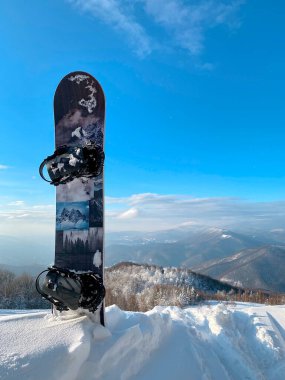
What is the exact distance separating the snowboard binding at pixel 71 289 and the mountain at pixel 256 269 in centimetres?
13064

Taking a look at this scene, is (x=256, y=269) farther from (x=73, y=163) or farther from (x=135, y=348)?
(x=73, y=163)

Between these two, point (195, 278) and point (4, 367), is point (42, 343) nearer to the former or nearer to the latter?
point (4, 367)

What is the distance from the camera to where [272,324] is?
629 cm

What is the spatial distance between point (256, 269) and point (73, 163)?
16162 centimetres

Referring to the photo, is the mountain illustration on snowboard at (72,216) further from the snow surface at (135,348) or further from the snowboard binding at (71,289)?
the snow surface at (135,348)

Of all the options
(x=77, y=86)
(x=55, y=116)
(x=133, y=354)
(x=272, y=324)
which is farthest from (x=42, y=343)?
(x=272, y=324)

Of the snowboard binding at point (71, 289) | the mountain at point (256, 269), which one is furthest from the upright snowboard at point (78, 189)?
the mountain at point (256, 269)

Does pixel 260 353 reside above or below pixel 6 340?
below

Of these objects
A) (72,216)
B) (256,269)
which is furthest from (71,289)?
(256,269)

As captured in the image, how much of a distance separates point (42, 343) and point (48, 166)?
240cm

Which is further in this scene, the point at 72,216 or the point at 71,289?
the point at 72,216

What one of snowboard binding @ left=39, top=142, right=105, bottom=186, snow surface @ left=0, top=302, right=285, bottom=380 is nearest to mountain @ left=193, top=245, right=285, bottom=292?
snow surface @ left=0, top=302, right=285, bottom=380

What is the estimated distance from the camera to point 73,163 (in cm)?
449

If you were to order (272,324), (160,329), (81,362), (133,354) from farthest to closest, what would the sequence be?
(272,324), (160,329), (133,354), (81,362)
